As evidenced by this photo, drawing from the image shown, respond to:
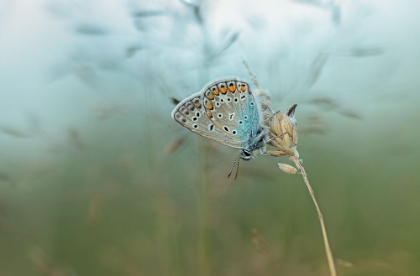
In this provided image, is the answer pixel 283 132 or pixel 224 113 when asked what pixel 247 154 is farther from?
pixel 283 132

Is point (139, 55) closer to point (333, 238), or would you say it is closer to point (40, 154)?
point (40, 154)

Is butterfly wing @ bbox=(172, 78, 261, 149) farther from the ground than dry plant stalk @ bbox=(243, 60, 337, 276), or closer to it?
closer to it

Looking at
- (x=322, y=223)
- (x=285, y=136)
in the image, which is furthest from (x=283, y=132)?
(x=322, y=223)

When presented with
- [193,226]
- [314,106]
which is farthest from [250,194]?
[314,106]

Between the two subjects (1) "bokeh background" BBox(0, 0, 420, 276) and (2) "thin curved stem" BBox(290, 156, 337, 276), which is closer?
(2) "thin curved stem" BBox(290, 156, 337, 276)

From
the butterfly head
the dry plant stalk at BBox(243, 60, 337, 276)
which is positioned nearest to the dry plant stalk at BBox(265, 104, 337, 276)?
the dry plant stalk at BBox(243, 60, 337, 276)

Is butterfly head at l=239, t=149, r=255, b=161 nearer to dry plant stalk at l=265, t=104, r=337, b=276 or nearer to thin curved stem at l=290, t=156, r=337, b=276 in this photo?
dry plant stalk at l=265, t=104, r=337, b=276

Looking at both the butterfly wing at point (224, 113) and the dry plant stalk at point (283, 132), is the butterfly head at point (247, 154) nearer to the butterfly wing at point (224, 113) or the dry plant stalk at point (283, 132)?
the butterfly wing at point (224, 113)

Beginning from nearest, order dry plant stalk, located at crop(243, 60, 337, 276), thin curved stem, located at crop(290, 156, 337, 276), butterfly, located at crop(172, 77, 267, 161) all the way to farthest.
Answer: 1. thin curved stem, located at crop(290, 156, 337, 276)
2. dry plant stalk, located at crop(243, 60, 337, 276)
3. butterfly, located at crop(172, 77, 267, 161)
